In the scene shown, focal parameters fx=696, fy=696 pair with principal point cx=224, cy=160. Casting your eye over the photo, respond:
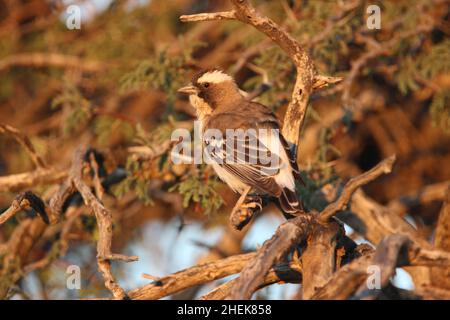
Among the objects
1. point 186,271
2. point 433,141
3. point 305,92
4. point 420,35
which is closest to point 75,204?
point 186,271

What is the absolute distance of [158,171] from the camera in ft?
19.7

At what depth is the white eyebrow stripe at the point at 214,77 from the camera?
6137mm

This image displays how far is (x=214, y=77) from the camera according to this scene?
20.1 ft

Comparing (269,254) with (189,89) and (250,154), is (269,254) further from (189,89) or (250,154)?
(189,89)

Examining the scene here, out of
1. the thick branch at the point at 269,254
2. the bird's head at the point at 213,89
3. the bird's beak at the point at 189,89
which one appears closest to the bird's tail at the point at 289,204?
the thick branch at the point at 269,254

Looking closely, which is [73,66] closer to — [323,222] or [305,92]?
[305,92]

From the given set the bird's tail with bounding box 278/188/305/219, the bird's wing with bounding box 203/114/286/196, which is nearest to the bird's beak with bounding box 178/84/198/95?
the bird's wing with bounding box 203/114/286/196

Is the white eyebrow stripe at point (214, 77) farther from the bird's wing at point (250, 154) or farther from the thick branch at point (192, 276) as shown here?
the thick branch at point (192, 276)

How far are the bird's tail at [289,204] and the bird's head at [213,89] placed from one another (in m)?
1.61

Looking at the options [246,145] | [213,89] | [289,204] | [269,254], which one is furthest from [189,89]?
[269,254]

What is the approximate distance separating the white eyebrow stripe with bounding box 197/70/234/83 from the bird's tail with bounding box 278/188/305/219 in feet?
5.57

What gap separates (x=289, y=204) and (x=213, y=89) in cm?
187

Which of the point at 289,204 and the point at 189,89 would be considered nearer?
the point at 289,204
